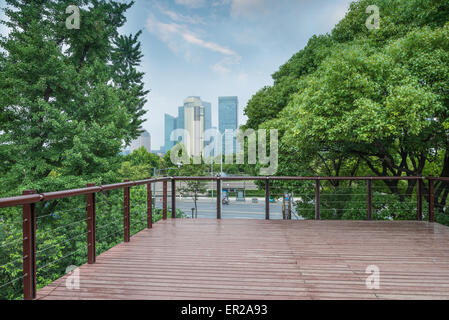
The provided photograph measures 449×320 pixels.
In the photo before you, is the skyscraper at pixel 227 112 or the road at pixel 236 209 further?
the skyscraper at pixel 227 112

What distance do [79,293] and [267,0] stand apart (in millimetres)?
13177

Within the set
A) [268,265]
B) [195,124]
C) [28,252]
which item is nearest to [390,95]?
[268,265]

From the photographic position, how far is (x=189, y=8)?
1595cm

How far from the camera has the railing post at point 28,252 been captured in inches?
75.6

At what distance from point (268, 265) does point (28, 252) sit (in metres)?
2.02

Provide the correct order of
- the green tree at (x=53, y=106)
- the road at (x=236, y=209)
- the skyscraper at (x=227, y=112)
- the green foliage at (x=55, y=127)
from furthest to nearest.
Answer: the skyscraper at (x=227, y=112) < the road at (x=236, y=209) < the green tree at (x=53, y=106) < the green foliage at (x=55, y=127)

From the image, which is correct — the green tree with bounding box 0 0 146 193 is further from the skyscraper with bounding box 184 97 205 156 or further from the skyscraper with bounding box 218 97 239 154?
the skyscraper with bounding box 218 97 239 154

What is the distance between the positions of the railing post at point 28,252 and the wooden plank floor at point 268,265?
112 mm

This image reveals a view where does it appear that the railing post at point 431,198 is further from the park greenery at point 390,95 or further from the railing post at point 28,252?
the railing post at point 28,252

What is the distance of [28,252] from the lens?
6.34 ft

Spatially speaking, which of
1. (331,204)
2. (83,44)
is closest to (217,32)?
(83,44)

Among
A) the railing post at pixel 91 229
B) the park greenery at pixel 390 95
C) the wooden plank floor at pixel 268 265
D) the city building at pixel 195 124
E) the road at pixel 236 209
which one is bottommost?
the road at pixel 236 209

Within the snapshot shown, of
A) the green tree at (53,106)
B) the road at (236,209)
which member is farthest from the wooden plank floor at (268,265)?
the road at (236,209)

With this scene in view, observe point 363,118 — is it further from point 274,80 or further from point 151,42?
point 151,42
